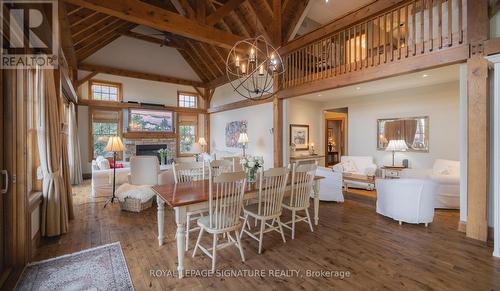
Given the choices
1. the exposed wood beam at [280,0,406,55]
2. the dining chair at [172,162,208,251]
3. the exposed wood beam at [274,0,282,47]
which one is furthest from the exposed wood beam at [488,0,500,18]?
the dining chair at [172,162,208,251]

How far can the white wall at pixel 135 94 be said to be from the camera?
7.47 m

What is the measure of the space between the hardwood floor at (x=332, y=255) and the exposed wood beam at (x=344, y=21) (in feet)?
12.0

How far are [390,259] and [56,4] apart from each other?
5515 millimetres

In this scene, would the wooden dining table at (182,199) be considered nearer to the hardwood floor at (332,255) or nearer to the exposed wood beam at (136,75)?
the hardwood floor at (332,255)

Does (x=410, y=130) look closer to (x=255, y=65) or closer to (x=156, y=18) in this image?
(x=255, y=65)

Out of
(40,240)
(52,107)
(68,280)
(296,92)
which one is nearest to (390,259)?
(68,280)

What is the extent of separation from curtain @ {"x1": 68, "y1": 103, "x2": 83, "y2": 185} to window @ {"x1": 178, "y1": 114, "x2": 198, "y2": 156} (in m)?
3.41

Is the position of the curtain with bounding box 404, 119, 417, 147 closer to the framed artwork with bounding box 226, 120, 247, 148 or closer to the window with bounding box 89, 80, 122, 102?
the framed artwork with bounding box 226, 120, 247, 148

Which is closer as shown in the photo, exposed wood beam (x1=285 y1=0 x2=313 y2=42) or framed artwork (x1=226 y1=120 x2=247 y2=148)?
exposed wood beam (x1=285 y1=0 x2=313 y2=42)

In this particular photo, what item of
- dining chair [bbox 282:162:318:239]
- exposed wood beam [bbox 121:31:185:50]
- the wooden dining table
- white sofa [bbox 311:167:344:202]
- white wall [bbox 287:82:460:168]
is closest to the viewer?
the wooden dining table

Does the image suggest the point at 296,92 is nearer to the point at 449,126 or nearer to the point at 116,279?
the point at 449,126

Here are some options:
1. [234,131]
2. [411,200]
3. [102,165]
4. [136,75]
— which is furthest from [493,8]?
[136,75]

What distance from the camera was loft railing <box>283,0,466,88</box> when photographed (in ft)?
10.9

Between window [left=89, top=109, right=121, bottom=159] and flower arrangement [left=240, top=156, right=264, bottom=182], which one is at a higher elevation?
window [left=89, top=109, right=121, bottom=159]
